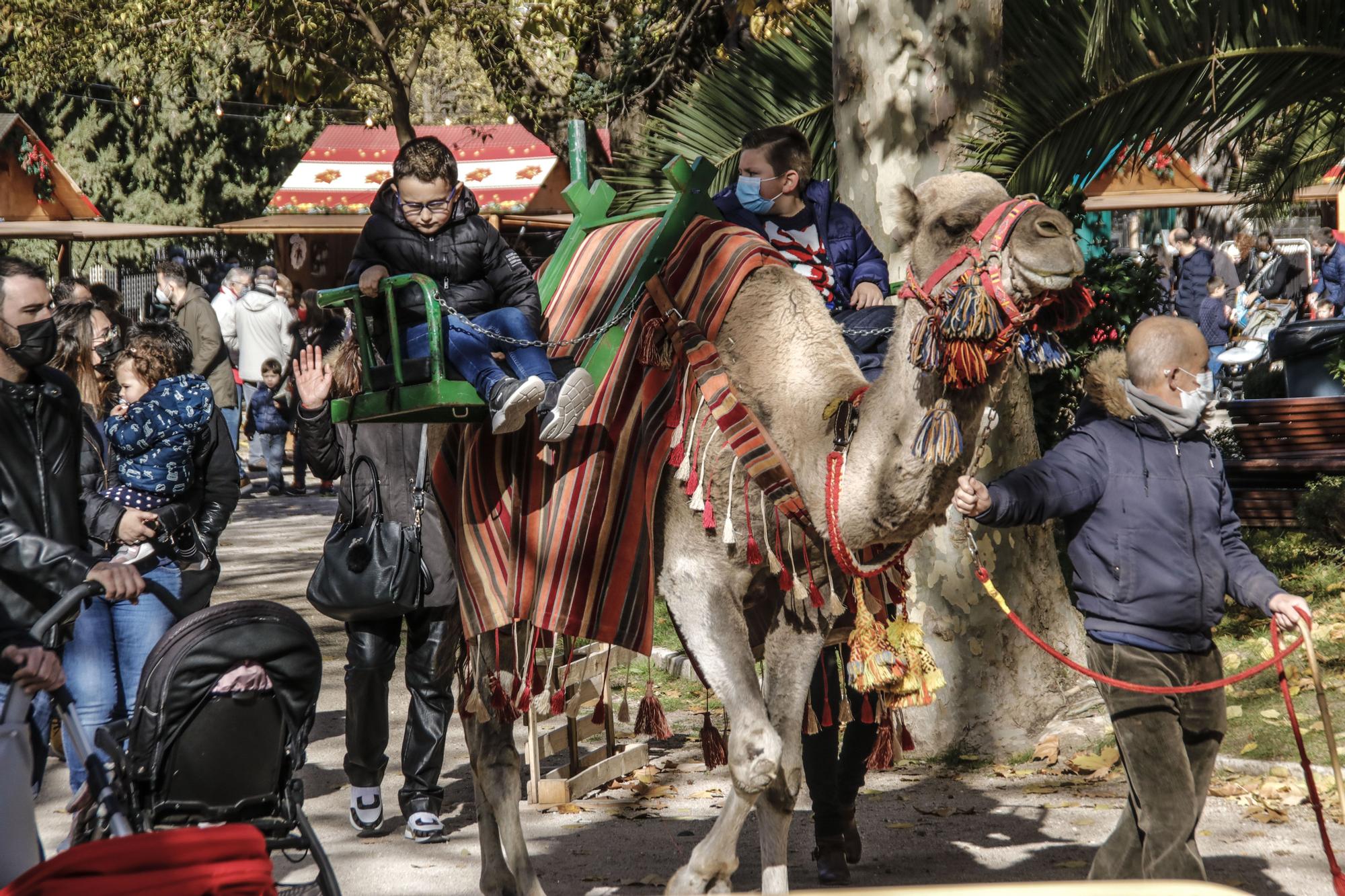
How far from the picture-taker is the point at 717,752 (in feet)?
18.5

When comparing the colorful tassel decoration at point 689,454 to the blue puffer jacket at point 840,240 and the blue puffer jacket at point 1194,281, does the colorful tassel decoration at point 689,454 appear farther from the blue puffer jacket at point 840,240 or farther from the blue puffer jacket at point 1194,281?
the blue puffer jacket at point 1194,281

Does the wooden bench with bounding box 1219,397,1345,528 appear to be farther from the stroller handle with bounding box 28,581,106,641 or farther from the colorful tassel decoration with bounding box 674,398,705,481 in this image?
the stroller handle with bounding box 28,581,106,641

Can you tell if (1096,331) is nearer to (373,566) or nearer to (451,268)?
(373,566)

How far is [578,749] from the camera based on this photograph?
7309mm

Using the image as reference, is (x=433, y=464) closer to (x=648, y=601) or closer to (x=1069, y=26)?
(x=648, y=601)

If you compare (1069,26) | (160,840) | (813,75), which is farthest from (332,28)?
(160,840)

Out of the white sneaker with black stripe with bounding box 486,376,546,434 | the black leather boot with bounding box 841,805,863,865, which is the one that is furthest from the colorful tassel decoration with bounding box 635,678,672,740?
the white sneaker with black stripe with bounding box 486,376,546,434

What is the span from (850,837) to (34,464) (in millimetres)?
3186

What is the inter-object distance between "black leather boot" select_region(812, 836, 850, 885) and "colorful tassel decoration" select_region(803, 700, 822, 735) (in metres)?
0.50

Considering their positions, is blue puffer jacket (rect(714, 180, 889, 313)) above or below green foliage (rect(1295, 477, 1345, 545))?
above

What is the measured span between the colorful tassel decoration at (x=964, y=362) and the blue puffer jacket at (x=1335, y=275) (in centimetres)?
1982

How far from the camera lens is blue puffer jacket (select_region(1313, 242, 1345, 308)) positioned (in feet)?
72.4

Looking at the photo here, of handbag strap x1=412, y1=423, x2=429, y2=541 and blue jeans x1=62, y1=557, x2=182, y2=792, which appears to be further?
handbag strap x1=412, y1=423, x2=429, y2=541

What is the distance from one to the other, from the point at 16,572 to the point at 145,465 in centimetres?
169
